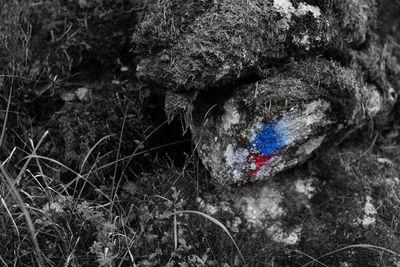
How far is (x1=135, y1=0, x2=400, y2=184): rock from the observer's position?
2.37m

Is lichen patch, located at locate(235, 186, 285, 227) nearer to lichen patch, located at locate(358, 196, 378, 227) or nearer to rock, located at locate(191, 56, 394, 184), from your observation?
rock, located at locate(191, 56, 394, 184)

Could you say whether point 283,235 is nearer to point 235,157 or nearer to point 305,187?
point 305,187

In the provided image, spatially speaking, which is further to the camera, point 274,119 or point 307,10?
point 307,10

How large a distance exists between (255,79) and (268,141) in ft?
1.36

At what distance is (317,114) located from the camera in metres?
2.56

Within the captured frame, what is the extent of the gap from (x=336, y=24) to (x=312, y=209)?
51.0 inches

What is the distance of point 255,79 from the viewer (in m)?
2.55

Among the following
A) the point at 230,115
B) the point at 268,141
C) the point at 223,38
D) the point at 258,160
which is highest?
the point at 223,38

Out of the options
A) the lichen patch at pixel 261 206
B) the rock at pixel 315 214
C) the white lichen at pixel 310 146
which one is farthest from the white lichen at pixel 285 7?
the lichen patch at pixel 261 206

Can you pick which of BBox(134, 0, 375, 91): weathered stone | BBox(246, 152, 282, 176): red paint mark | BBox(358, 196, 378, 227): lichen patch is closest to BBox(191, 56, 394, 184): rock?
BBox(246, 152, 282, 176): red paint mark

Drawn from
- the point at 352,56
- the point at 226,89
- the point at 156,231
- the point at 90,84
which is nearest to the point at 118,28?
the point at 90,84

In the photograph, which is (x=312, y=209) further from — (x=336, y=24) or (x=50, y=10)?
(x=50, y=10)

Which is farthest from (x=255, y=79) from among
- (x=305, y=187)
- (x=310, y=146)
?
(x=305, y=187)

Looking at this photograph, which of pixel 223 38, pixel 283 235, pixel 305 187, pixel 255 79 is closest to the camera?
pixel 223 38
